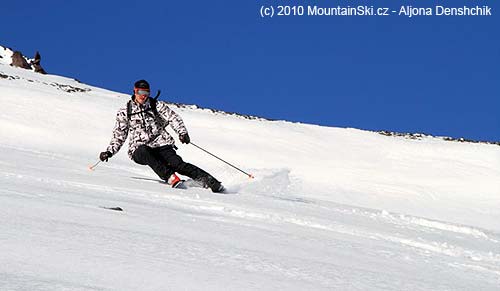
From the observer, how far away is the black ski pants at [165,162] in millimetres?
8812

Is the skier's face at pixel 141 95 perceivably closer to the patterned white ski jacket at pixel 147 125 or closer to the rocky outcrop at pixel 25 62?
the patterned white ski jacket at pixel 147 125

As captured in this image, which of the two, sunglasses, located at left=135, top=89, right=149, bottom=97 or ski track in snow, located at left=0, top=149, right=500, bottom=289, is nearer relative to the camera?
ski track in snow, located at left=0, top=149, right=500, bottom=289

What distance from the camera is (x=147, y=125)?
9.14 meters

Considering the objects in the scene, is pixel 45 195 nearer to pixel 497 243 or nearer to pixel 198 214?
pixel 198 214

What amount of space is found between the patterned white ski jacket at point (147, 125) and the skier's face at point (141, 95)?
0.28 ft

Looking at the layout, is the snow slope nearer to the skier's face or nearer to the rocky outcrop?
the skier's face

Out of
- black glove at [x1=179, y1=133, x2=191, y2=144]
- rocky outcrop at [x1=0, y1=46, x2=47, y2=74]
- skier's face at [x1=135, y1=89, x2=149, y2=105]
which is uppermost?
rocky outcrop at [x1=0, y1=46, x2=47, y2=74]

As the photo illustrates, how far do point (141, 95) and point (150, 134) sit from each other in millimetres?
579

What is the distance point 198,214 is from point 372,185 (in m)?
9.91

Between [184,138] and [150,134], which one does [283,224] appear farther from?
[150,134]

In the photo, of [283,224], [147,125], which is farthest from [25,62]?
[283,224]

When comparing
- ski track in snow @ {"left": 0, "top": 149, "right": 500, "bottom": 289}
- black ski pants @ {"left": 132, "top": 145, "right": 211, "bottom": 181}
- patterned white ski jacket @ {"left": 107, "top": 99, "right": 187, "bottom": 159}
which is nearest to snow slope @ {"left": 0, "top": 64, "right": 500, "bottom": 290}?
ski track in snow @ {"left": 0, "top": 149, "right": 500, "bottom": 289}

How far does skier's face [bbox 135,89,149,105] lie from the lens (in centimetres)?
891

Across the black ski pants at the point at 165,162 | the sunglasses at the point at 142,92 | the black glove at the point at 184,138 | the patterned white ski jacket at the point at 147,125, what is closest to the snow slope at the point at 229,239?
the black ski pants at the point at 165,162
